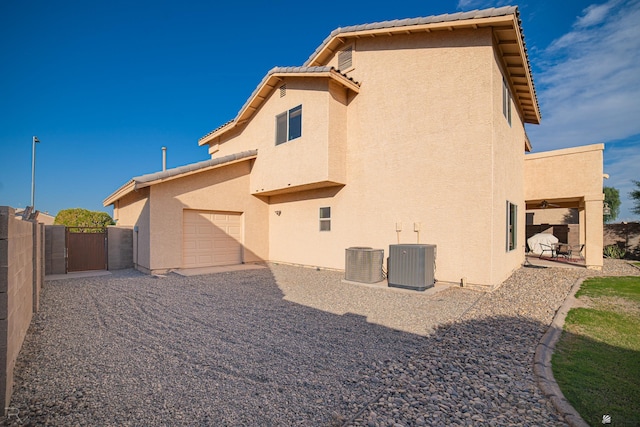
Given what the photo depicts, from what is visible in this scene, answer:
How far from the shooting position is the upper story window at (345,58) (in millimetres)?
10781

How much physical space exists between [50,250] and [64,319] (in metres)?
7.32

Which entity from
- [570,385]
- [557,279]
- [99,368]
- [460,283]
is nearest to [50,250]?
[99,368]

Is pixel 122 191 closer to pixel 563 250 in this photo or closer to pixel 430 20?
pixel 430 20

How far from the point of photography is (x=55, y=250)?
1078 cm

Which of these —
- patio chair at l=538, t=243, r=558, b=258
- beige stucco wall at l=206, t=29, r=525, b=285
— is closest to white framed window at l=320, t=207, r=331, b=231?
beige stucco wall at l=206, t=29, r=525, b=285

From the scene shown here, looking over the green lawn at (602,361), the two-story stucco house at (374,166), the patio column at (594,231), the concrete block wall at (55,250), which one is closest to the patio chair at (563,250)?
the patio column at (594,231)

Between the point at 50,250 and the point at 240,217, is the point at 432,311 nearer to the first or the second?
the point at 240,217

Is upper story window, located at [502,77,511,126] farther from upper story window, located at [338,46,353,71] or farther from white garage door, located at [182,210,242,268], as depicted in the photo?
white garage door, located at [182,210,242,268]

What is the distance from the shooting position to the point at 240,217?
1294 centimetres

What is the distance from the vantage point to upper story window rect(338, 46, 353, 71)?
A: 35.4 feet

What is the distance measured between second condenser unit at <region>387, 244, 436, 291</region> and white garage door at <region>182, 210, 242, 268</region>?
7155mm

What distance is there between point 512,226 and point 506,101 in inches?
165

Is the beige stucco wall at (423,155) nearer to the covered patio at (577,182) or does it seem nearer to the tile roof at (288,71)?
the tile roof at (288,71)

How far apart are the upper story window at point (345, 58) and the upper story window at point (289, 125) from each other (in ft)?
7.31
